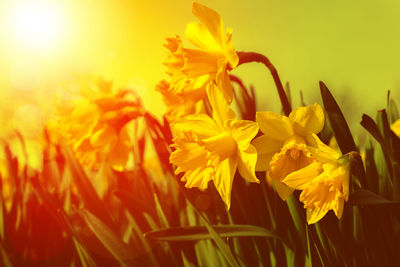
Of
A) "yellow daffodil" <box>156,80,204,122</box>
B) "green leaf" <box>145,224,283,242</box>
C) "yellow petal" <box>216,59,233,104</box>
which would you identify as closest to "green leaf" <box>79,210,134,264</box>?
"green leaf" <box>145,224,283,242</box>

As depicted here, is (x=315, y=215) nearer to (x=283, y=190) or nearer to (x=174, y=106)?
(x=283, y=190)

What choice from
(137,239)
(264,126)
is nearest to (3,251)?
(137,239)

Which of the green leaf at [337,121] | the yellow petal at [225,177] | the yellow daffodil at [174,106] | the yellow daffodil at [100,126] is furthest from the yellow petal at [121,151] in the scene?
the green leaf at [337,121]

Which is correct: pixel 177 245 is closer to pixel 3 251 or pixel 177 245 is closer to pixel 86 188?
pixel 86 188

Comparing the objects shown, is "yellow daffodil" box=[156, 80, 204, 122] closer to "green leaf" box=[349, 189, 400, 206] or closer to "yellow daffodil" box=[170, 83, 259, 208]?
"yellow daffodil" box=[170, 83, 259, 208]

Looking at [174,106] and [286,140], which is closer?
[286,140]

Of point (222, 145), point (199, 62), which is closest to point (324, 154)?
point (222, 145)
